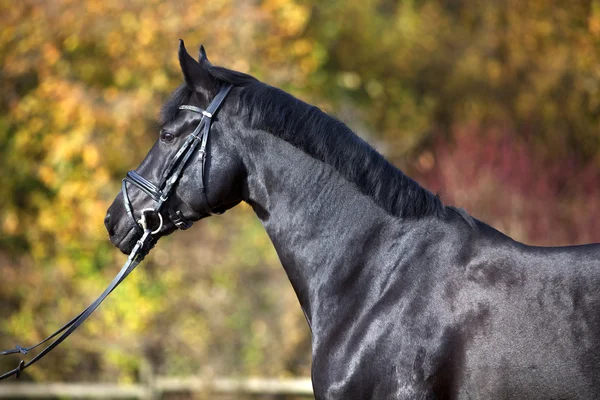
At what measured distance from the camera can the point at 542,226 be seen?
8.37 meters

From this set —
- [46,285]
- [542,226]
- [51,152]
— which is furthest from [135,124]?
[542,226]

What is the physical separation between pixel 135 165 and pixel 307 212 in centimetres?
593

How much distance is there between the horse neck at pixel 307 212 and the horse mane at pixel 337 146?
5cm

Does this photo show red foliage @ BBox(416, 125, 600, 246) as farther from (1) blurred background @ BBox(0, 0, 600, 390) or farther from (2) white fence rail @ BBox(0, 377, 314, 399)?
(2) white fence rail @ BBox(0, 377, 314, 399)

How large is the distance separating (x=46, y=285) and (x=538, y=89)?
27.4 ft

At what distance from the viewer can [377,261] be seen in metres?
3.13

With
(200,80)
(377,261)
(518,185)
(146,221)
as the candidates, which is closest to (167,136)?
(200,80)

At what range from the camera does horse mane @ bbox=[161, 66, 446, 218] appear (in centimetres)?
316

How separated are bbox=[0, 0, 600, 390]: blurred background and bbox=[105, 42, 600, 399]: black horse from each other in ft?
15.3

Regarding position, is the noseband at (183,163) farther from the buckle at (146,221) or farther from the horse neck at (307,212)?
the horse neck at (307,212)

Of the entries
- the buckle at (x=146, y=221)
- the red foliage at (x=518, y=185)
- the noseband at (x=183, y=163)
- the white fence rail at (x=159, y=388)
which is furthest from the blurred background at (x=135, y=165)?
the noseband at (x=183, y=163)

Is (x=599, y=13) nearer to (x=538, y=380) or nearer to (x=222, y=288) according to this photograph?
(x=222, y=288)

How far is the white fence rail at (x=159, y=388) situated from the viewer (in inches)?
288

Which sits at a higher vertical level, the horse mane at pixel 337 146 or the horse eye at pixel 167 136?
the horse mane at pixel 337 146
